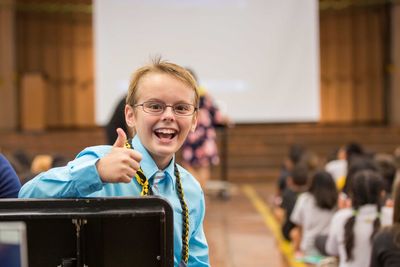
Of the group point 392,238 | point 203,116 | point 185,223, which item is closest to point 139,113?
point 185,223

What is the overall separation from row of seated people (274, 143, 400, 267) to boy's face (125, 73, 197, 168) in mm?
1612

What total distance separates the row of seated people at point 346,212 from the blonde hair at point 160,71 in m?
1.60

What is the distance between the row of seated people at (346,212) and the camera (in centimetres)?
289

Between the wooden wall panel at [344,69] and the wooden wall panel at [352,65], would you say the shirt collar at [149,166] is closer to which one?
the wooden wall panel at [352,65]

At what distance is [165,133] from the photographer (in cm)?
140

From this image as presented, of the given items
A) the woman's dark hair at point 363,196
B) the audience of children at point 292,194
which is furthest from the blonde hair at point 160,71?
the audience of children at point 292,194

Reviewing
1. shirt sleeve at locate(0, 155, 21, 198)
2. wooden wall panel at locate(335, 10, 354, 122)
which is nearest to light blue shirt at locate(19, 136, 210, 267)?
shirt sleeve at locate(0, 155, 21, 198)

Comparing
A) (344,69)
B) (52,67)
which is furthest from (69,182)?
(344,69)

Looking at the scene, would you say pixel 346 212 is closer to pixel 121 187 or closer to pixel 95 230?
pixel 121 187

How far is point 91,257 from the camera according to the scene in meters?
1.08

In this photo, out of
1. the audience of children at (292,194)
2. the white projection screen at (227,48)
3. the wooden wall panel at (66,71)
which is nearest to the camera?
the audience of children at (292,194)

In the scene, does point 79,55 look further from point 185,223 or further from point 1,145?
point 185,223

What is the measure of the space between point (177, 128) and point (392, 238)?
1.67 meters

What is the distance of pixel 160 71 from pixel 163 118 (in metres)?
0.11
